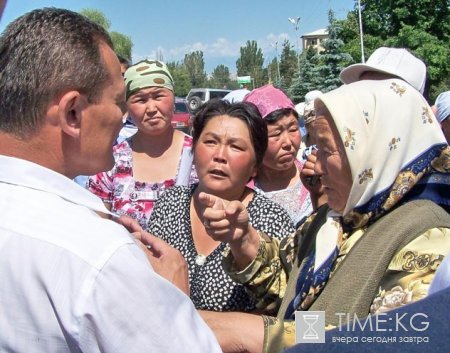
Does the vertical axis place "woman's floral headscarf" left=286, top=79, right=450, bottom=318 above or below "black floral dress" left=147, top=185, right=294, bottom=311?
above

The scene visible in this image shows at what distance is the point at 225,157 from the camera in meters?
2.74

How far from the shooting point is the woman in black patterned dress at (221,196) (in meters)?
2.42

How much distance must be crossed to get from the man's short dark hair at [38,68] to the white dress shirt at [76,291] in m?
0.25

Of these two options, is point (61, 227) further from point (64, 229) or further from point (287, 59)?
point (287, 59)

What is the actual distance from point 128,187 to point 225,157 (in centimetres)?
102

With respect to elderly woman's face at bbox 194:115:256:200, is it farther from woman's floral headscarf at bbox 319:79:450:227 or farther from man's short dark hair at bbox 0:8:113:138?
man's short dark hair at bbox 0:8:113:138

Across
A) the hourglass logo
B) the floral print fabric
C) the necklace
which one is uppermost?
the floral print fabric

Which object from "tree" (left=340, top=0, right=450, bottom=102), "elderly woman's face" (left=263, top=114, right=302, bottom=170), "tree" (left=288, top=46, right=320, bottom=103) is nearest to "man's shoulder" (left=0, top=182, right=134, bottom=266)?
"elderly woman's face" (left=263, top=114, right=302, bottom=170)

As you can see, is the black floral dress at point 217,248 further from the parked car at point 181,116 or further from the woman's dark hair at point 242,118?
the parked car at point 181,116

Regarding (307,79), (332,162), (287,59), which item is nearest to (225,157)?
(332,162)

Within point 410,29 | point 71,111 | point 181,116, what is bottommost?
point 181,116

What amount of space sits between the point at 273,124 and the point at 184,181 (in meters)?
0.69

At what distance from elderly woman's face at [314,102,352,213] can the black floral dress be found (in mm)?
538

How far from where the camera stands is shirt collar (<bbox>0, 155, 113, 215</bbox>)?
1336 millimetres
